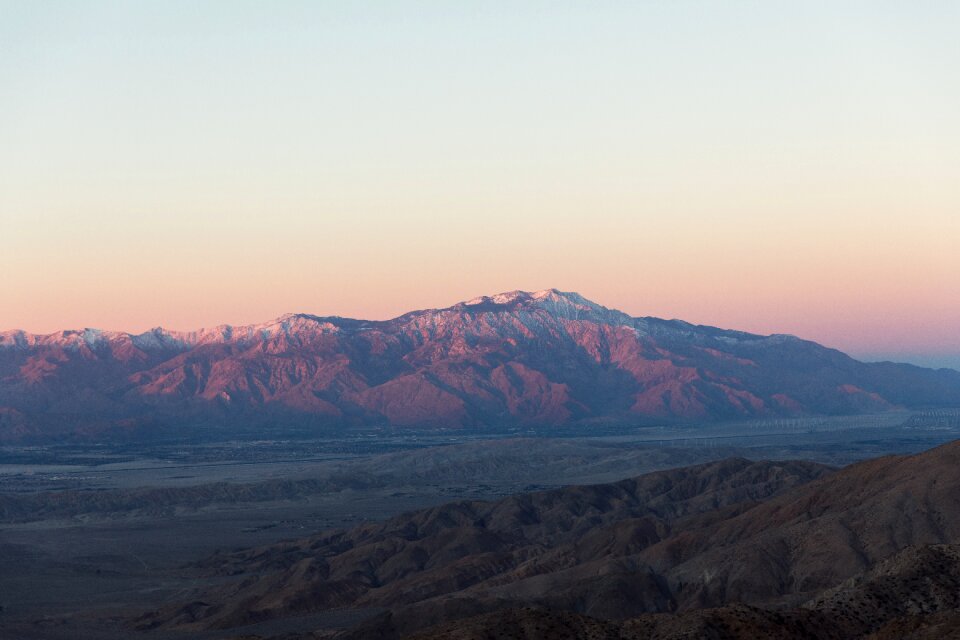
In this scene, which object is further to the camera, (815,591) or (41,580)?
(41,580)

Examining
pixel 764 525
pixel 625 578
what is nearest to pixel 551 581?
pixel 625 578

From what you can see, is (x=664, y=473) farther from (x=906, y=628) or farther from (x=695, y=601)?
(x=906, y=628)

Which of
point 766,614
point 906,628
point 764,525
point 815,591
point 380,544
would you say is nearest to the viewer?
point 906,628

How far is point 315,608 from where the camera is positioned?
362ft

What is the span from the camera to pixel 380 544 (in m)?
137

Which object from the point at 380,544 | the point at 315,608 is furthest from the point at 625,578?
the point at 380,544

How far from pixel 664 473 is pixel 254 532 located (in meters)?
→ 52.7

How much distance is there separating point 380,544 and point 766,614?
81.4m

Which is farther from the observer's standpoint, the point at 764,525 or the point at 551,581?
the point at 764,525

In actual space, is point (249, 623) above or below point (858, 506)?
below

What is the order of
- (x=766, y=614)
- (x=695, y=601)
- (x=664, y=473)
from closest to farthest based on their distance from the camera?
(x=766, y=614), (x=695, y=601), (x=664, y=473)

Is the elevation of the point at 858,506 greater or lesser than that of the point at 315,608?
greater

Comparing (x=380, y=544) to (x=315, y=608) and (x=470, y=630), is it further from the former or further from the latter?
(x=470, y=630)

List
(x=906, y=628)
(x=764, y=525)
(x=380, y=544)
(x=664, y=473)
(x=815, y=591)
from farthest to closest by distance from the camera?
(x=664, y=473) < (x=380, y=544) < (x=764, y=525) < (x=815, y=591) < (x=906, y=628)
